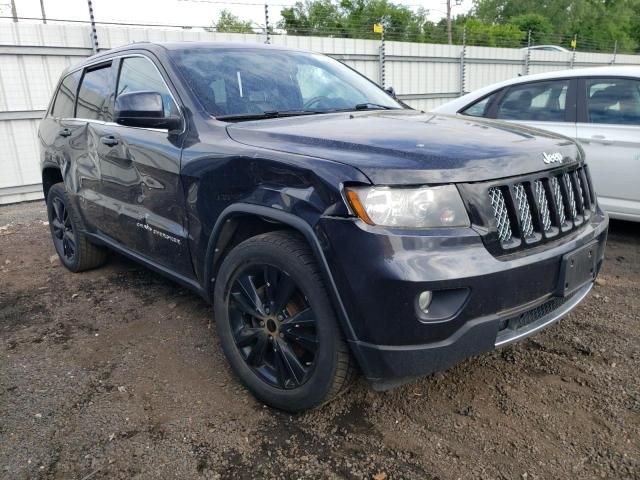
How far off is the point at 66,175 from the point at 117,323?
1.45m

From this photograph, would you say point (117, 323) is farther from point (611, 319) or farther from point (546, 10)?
point (546, 10)

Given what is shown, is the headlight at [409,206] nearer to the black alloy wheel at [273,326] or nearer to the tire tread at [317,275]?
the tire tread at [317,275]

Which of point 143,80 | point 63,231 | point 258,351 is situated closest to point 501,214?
point 258,351

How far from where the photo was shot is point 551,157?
2.32 meters

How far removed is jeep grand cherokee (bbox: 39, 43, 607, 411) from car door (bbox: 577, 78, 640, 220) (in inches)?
85.7

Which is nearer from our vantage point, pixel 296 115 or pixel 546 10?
pixel 296 115

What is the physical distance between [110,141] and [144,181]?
0.56m

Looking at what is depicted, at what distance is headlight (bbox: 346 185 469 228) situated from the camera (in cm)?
194

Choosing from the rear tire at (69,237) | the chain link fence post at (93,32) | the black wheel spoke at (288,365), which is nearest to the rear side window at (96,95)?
the rear tire at (69,237)

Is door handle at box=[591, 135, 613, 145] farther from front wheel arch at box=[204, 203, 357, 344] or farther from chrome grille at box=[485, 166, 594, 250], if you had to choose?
front wheel arch at box=[204, 203, 357, 344]

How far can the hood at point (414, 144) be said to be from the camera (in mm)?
1981

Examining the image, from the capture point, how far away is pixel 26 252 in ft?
18.1

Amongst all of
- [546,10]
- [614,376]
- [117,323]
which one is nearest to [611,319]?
[614,376]

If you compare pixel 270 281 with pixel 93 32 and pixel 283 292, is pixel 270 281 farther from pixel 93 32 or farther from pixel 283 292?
pixel 93 32
